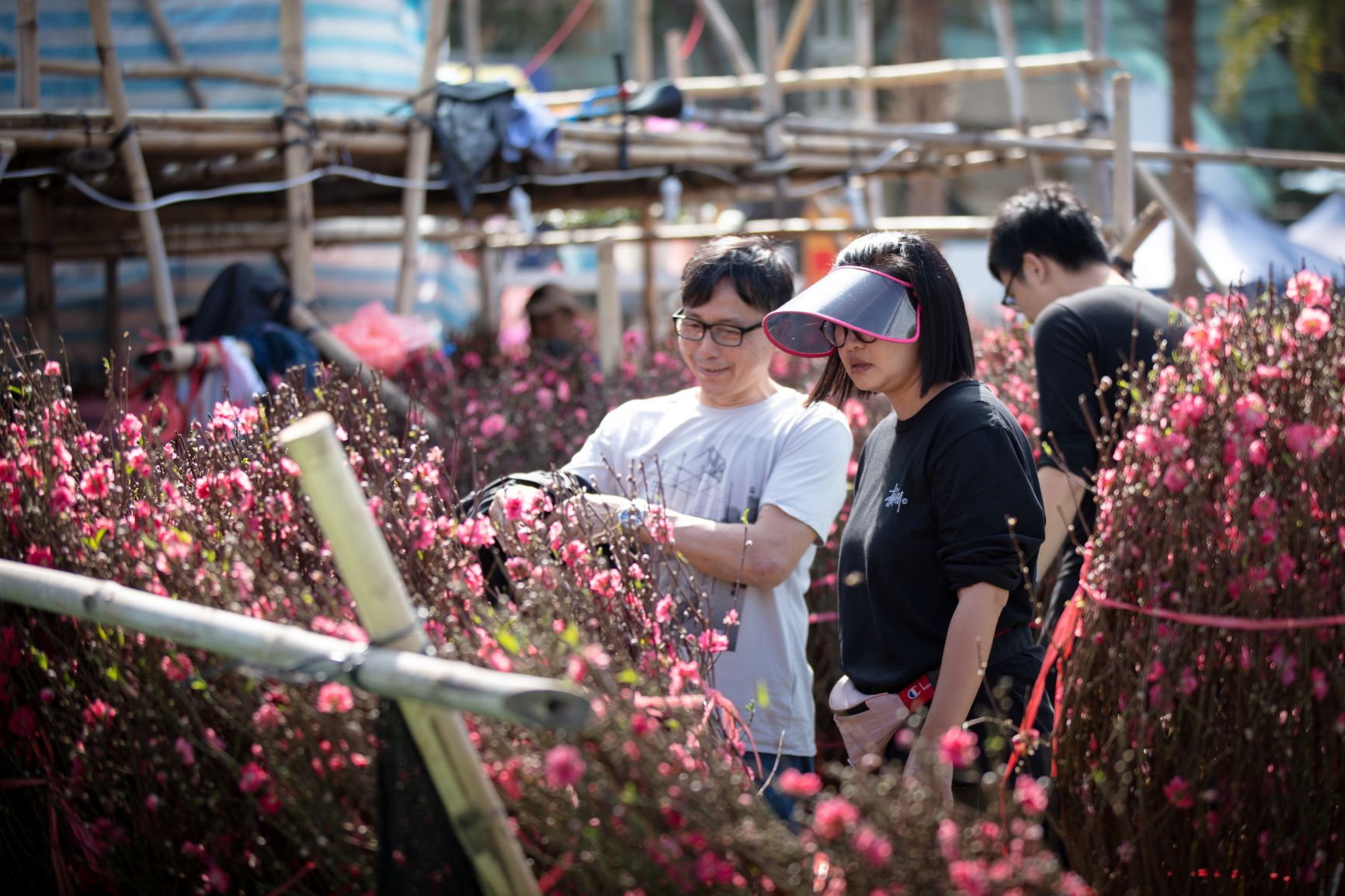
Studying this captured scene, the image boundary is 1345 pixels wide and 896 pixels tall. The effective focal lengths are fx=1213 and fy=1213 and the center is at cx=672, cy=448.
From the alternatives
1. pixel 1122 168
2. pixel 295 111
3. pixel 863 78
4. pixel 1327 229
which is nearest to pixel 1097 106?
pixel 863 78

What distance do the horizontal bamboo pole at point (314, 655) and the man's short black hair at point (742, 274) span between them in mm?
1217

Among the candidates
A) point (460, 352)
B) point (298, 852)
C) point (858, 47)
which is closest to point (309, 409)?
point (298, 852)

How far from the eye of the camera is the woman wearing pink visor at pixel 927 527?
2027mm

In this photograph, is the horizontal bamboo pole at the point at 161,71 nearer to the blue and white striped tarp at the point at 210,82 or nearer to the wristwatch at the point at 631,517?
the blue and white striped tarp at the point at 210,82

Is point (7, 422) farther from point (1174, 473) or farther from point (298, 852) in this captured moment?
point (1174, 473)

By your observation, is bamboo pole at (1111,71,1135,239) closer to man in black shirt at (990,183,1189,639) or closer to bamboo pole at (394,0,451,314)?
man in black shirt at (990,183,1189,639)

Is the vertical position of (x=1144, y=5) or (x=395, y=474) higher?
(x=1144, y=5)

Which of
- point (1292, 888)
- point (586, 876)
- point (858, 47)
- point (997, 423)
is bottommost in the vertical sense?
point (1292, 888)

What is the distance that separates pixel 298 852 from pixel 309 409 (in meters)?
1.14

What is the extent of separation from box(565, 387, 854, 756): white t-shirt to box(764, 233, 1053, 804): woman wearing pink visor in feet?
0.59

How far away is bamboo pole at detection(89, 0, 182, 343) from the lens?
4.67 meters

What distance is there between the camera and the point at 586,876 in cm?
155

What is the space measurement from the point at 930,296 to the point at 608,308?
11.1 feet

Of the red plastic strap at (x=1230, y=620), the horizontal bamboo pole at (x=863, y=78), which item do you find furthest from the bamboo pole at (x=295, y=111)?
the red plastic strap at (x=1230, y=620)
